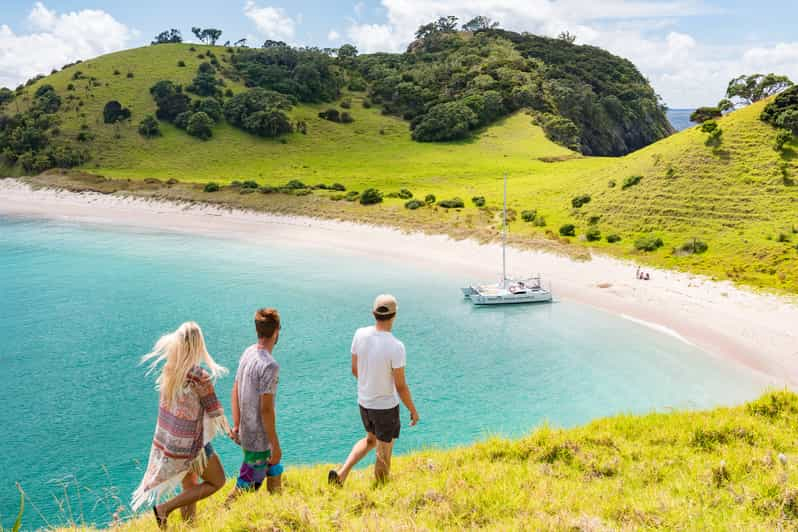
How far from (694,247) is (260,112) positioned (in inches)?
3145

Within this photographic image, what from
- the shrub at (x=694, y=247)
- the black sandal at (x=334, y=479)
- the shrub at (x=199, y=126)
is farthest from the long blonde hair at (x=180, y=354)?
the shrub at (x=199, y=126)

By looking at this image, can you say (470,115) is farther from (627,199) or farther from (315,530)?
(315,530)

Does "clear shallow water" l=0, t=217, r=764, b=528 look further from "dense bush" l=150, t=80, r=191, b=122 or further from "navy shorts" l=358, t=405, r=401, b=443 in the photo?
"dense bush" l=150, t=80, r=191, b=122

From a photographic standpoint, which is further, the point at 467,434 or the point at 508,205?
the point at 508,205

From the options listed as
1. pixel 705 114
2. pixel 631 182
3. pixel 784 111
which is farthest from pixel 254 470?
pixel 705 114

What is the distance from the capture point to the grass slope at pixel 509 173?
39.2 meters

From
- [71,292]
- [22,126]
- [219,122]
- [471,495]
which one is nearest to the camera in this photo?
[471,495]

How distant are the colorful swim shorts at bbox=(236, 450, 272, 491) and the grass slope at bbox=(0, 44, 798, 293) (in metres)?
31.7

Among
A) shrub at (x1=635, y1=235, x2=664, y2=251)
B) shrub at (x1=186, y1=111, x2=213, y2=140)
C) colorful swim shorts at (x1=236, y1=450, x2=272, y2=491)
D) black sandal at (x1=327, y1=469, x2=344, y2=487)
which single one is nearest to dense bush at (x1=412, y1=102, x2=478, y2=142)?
shrub at (x1=186, y1=111, x2=213, y2=140)

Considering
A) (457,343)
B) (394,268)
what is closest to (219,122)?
(394,268)

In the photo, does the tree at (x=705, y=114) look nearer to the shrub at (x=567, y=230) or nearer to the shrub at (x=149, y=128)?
the shrub at (x=567, y=230)

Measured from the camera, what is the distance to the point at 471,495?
6.94 m

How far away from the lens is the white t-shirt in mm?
7031

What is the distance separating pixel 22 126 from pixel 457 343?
95.5 m
